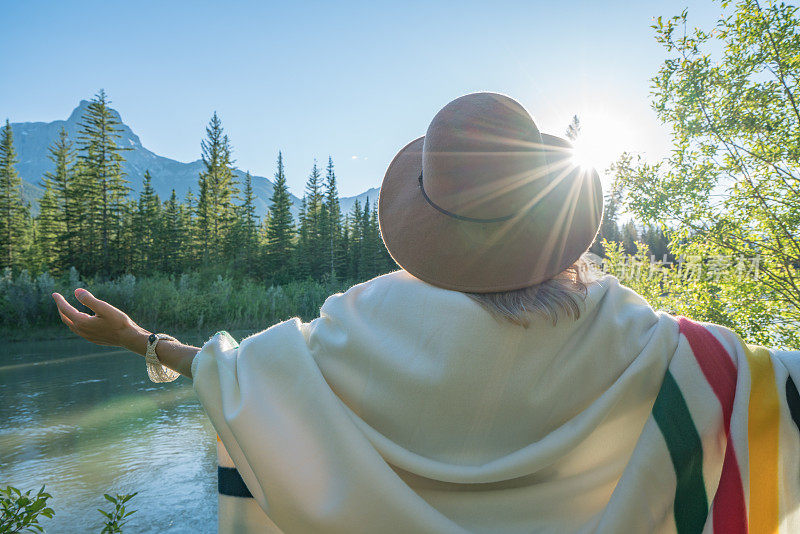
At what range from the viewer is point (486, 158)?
0.98m

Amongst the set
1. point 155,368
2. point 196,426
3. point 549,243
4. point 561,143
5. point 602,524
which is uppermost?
point 561,143

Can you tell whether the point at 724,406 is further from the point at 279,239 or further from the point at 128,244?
the point at 279,239

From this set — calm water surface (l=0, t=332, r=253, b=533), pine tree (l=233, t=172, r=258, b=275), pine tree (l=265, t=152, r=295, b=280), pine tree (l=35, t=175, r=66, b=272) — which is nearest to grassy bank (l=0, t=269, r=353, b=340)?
calm water surface (l=0, t=332, r=253, b=533)

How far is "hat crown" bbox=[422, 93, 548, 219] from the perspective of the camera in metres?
0.98

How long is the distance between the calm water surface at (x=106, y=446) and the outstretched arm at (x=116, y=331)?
349cm

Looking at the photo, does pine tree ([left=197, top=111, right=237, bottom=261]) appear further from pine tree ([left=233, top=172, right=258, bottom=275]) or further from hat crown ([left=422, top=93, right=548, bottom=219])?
hat crown ([left=422, top=93, right=548, bottom=219])

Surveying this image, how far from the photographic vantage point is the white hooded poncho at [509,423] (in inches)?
37.4

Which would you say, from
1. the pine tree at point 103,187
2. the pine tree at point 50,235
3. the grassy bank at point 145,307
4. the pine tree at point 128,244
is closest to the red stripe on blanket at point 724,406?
the grassy bank at point 145,307

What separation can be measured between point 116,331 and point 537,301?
1086 millimetres

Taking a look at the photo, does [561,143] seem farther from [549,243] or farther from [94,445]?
[94,445]

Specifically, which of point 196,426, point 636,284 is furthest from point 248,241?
point 636,284

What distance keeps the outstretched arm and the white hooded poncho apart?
17 centimetres

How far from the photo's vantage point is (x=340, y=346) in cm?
100

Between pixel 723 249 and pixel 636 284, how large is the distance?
5.05ft
